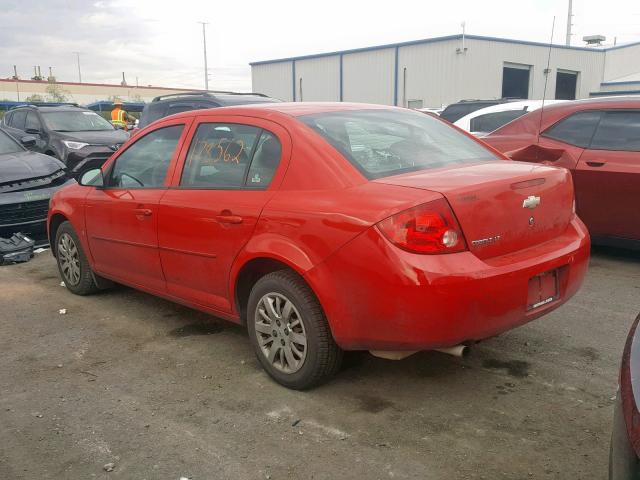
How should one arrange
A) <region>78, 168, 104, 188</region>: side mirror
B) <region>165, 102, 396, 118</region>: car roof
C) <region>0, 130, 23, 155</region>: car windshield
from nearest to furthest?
<region>165, 102, 396, 118</region>: car roof → <region>78, 168, 104, 188</region>: side mirror → <region>0, 130, 23, 155</region>: car windshield

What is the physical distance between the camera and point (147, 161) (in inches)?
179

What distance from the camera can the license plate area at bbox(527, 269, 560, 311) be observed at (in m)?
3.15

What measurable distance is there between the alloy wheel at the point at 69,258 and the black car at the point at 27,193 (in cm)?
185

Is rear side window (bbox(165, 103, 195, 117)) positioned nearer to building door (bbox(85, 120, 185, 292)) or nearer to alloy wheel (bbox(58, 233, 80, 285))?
alloy wheel (bbox(58, 233, 80, 285))

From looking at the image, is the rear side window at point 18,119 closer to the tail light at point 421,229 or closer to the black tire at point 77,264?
the black tire at point 77,264

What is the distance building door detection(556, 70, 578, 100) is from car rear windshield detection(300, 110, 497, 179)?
1229 inches

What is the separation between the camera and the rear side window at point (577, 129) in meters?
6.14

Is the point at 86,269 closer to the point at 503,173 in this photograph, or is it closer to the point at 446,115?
the point at 503,173

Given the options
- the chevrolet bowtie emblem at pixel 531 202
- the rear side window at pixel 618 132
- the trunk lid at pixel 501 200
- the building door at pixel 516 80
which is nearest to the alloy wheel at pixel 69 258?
the trunk lid at pixel 501 200

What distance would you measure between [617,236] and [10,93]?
2554 inches

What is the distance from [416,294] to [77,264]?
360 centimetres

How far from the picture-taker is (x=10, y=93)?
5997 cm

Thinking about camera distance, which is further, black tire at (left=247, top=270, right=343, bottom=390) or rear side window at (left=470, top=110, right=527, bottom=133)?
rear side window at (left=470, top=110, right=527, bottom=133)

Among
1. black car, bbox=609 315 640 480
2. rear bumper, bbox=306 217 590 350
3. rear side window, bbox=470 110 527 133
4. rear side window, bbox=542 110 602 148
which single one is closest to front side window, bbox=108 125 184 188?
rear bumper, bbox=306 217 590 350
